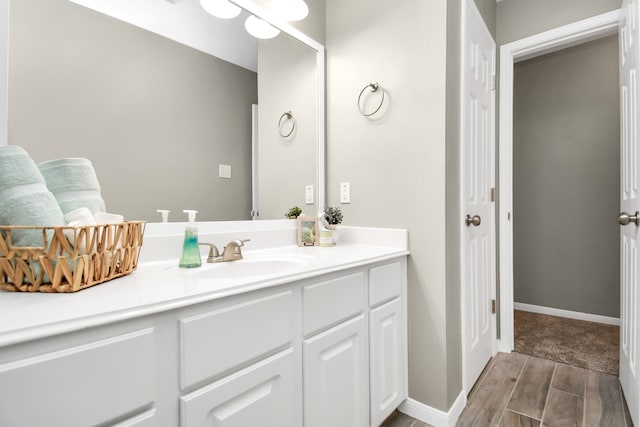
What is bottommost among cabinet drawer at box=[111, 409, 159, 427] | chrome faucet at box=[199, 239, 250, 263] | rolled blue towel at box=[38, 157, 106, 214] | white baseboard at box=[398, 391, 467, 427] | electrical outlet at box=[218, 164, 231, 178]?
white baseboard at box=[398, 391, 467, 427]

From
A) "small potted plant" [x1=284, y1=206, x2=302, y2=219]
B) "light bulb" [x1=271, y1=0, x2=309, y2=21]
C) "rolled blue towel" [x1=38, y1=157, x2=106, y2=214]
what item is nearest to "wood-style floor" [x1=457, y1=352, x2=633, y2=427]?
"small potted plant" [x1=284, y1=206, x2=302, y2=219]

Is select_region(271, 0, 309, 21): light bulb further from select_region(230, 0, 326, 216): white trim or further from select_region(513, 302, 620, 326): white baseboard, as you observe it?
select_region(513, 302, 620, 326): white baseboard

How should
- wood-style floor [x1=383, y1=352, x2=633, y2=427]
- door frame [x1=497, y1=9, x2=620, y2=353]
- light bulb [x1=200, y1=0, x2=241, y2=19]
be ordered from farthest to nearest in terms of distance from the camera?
1. door frame [x1=497, y1=9, x2=620, y2=353]
2. wood-style floor [x1=383, y1=352, x2=633, y2=427]
3. light bulb [x1=200, y1=0, x2=241, y2=19]

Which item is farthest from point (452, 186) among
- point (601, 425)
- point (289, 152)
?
point (601, 425)

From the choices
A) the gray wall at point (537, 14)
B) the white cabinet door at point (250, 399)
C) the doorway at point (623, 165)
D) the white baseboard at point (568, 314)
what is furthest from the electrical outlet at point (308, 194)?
the white baseboard at point (568, 314)

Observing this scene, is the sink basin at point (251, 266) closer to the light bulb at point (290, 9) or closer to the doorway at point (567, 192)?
the light bulb at point (290, 9)

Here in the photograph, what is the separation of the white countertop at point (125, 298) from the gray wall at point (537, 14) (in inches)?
82.0

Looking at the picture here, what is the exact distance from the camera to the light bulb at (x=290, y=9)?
5.45ft

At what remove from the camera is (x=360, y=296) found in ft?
4.12

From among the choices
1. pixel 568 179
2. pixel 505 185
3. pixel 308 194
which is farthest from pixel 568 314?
pixel 308 194

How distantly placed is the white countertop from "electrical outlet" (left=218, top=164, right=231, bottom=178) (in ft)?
1.50

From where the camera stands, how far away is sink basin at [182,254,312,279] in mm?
1129

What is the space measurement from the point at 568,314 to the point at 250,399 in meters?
3.14

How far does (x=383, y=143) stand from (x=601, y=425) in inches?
63.2
